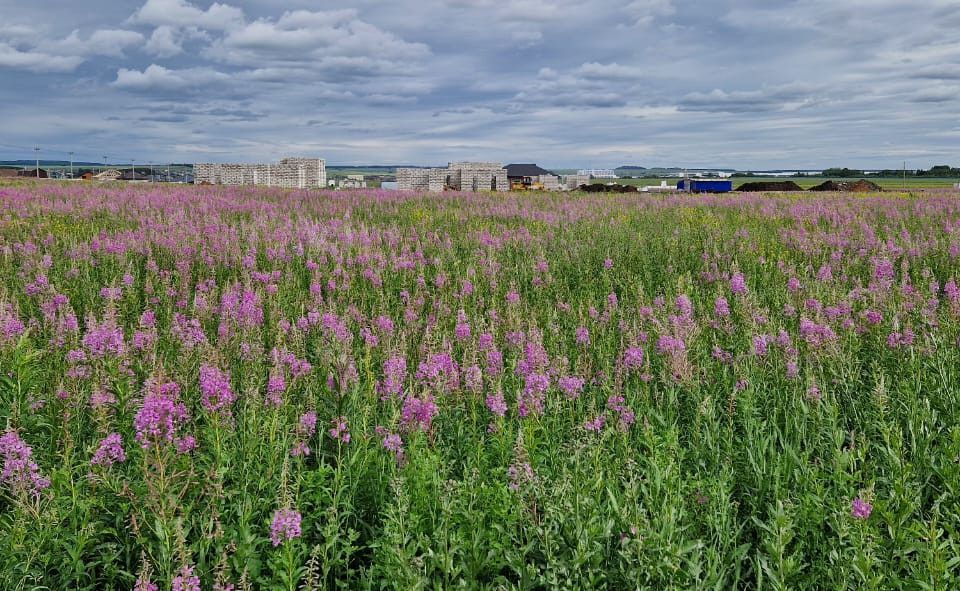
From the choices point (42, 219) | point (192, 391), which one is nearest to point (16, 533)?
point (192, 391)

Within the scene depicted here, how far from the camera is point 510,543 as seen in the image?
108 inches

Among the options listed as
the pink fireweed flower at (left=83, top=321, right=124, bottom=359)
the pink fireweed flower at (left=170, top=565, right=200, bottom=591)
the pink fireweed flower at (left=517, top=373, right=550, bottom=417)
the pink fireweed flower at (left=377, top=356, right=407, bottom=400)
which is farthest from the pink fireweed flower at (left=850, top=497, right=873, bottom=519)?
the pink fireweed flower at (left=83, top=321, right=124, bottom=359)

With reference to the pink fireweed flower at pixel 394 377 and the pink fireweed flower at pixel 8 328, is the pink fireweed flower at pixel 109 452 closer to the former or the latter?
the pink fireweed flower at pixel 394 377

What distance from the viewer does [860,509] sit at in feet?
8.36

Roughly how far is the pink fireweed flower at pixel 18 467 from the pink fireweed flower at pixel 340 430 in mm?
1266

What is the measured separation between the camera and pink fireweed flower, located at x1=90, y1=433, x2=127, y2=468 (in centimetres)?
283

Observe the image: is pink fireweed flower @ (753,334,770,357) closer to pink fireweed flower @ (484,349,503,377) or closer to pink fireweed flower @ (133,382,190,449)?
pink fireweed flower @ (484,349,503,377)

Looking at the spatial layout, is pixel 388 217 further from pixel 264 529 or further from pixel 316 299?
pixel 264 529

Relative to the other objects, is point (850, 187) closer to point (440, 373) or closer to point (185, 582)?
point (440, 373)

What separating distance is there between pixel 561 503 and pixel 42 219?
13.6m

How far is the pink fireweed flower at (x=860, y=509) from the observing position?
254 cm

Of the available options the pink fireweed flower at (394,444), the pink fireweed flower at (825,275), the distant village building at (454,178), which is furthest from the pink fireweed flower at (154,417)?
the distant village building at (454,178)

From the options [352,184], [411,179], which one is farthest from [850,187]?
[352,184]

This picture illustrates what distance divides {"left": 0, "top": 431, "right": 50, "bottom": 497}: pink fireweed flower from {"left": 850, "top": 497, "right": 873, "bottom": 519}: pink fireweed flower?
3.42 meters
